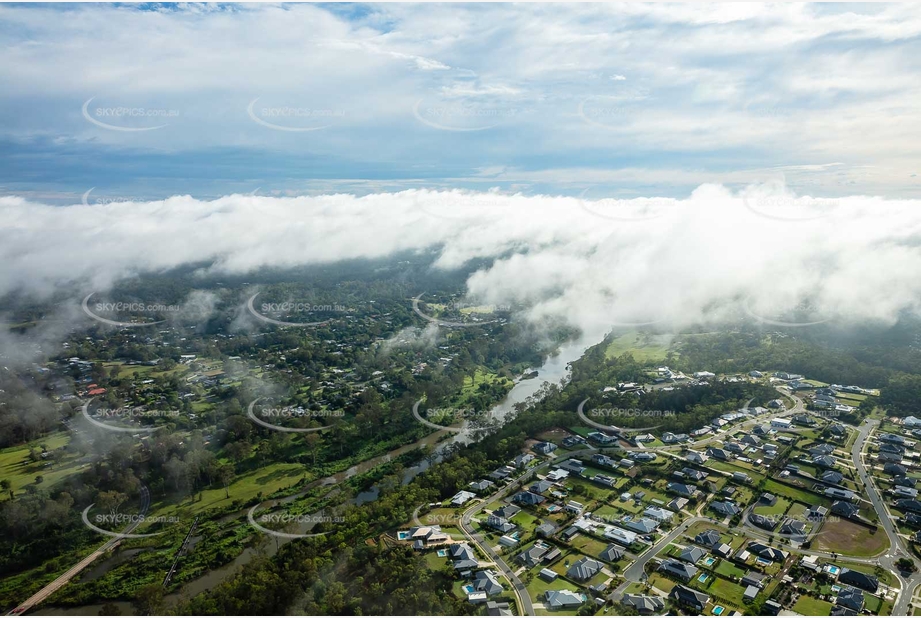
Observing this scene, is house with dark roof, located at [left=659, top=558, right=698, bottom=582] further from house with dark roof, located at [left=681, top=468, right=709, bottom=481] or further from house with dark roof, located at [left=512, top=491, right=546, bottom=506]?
house with dark roof, located at [left=681, top=468, right=709, bottom=481]

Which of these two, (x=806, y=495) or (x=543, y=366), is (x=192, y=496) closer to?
(x=806, y=495)

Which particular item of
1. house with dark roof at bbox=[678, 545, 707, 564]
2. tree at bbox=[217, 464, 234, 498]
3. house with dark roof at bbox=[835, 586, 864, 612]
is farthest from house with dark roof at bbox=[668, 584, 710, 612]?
tree at bbox=[217, 464, 234, 498]

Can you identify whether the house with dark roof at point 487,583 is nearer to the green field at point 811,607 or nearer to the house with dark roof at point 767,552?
the green field at point 811,607

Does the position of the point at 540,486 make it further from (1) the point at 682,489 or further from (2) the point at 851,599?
(2) the point at 851,599

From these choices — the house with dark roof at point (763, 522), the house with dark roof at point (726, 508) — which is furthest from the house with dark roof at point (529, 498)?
the house with dark roof at point (763, 522)

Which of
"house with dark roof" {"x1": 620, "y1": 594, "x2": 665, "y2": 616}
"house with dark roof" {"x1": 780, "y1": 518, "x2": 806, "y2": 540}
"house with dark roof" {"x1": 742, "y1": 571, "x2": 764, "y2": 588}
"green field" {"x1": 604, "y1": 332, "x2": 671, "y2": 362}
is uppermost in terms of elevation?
"house with dark roof" {"x1": 620, "y1": 594, "x2": 665, "y2": 616}

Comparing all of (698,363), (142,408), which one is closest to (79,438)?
(142,408)
